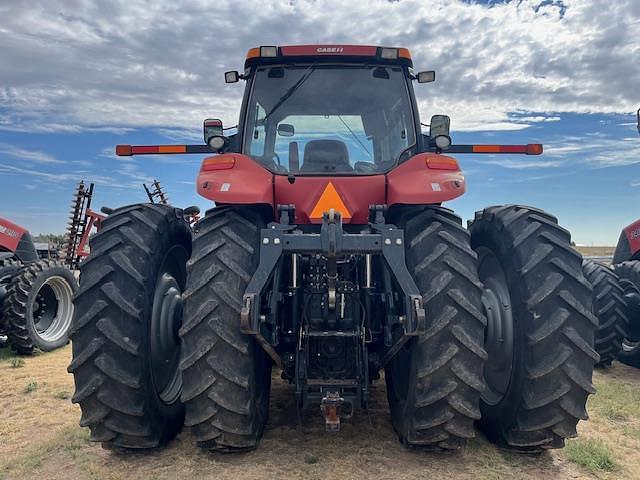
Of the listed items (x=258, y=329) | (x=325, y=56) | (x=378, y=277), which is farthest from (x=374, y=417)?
(x=325, y=56)

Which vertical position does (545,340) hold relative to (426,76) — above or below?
below

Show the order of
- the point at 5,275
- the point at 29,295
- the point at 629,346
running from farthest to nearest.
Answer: the point at 5,275, the point at 29,295, the point at 629,346

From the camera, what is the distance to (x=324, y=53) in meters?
4.15

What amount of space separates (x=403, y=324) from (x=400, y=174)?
1.12m

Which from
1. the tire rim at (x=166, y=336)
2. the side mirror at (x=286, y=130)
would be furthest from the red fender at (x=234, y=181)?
the tire rim at (x=166, y=336)

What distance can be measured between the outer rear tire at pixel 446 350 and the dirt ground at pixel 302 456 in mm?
287

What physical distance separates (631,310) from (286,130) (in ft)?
16.3

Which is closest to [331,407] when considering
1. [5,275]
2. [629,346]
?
[629,346]

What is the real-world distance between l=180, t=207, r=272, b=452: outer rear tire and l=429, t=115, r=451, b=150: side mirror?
5.86 feet

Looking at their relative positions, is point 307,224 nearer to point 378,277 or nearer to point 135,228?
A: point 378,277

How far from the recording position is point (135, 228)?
378 cm

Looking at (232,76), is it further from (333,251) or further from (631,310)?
(631,310)

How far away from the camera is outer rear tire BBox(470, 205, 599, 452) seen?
11.0 ft

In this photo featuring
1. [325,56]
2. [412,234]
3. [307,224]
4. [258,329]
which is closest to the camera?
[258,329]
